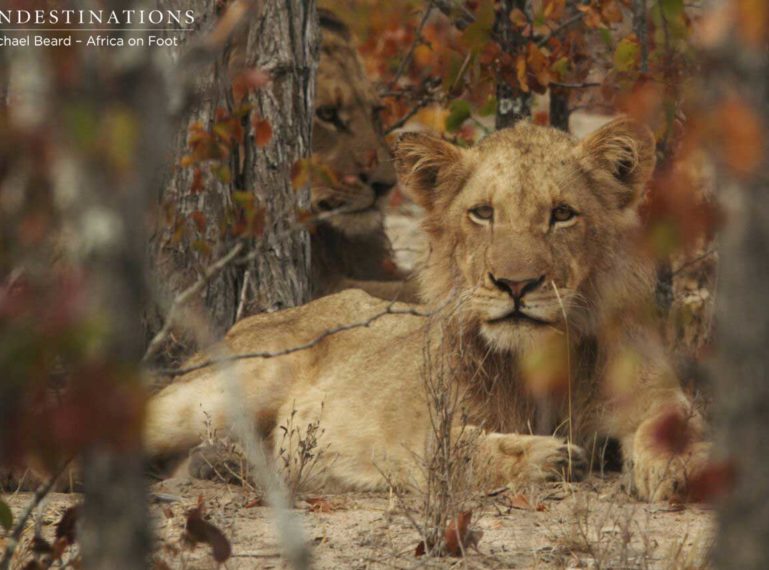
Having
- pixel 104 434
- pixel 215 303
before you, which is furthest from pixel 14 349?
pixel 215 303

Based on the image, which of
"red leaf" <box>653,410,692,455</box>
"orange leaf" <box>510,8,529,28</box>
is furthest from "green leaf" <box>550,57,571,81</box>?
"red leaf" <box>653,410,692,455</box>

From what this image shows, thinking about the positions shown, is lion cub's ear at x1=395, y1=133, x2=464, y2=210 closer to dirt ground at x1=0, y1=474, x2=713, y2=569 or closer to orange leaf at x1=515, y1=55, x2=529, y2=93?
dirt ground at x1=0, y1=474, x2=713, y2=569

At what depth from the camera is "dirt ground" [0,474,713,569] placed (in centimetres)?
405

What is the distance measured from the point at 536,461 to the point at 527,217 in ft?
3.33

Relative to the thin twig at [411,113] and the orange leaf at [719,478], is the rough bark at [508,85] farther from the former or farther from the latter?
the orange leaf at [719,478]

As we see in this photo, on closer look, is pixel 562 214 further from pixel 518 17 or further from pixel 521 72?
pixel 518 17

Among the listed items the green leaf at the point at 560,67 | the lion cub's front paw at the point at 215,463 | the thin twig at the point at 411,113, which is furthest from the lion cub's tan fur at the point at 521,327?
the thin twig at the point at 411,113

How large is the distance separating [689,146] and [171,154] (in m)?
4.83

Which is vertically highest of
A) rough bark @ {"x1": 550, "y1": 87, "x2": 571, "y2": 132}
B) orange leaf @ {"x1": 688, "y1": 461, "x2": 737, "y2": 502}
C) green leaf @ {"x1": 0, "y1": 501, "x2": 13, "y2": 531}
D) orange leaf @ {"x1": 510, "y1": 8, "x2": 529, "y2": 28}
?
orange leaf @ {"x1": 510, "y1": 8, "x2": 529, "y2": 28}

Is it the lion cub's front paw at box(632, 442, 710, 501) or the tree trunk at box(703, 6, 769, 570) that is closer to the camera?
the tree trunk at box(703, 6, 769, 570)

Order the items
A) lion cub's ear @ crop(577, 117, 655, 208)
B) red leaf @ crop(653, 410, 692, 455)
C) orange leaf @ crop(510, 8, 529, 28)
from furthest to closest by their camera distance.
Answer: orange leaf @ crop(510, 8, 529, 28) < lion cub's ear @ crop(577, 117, 655, 208) < red leaf @ crop(653, 410, 692, 455)

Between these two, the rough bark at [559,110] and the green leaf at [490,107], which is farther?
the rough bark at [559,110]

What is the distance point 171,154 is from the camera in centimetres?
679

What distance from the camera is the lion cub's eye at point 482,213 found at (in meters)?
5.66
